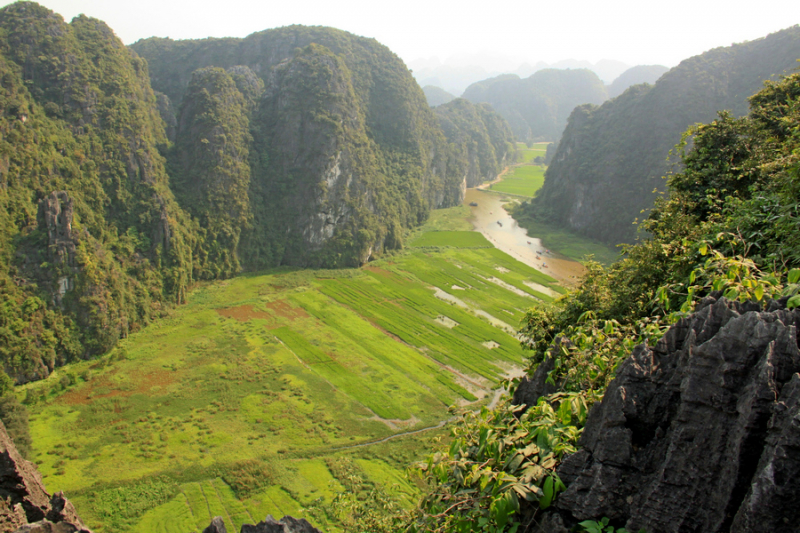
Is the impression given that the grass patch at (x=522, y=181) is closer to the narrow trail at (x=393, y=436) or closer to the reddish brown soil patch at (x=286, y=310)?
the reddish brown soil patch at (x=286, y=310)

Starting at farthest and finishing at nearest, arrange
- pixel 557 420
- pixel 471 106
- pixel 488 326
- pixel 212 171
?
pixel 471 106
pixel 212 171
pixel 488 326
pixel 557 420

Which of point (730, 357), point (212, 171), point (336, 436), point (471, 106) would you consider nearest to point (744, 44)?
point (471, 106)

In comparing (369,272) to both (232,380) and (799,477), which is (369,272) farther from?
(799,477)

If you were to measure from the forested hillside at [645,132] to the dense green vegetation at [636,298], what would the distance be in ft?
242

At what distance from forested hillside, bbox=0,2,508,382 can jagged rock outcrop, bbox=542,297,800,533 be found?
46.2 m

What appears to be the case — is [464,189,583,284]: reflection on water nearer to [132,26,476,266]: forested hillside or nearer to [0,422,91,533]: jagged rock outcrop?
[132,26,476,266]: forested hillside

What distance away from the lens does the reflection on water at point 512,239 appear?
71.5 meters

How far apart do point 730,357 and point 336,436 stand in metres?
31.4

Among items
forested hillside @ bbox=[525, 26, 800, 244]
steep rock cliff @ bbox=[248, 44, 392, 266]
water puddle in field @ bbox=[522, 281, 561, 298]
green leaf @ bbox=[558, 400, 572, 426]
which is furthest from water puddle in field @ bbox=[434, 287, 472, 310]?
green leaf @ bbox=[558, 400, 572, 426]

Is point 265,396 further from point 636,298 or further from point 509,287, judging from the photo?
point 509,287

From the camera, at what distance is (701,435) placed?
5.46 metres

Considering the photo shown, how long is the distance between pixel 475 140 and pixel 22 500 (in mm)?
148200

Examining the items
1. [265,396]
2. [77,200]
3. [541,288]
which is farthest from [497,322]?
[77,200]

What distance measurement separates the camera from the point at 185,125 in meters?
71.1
